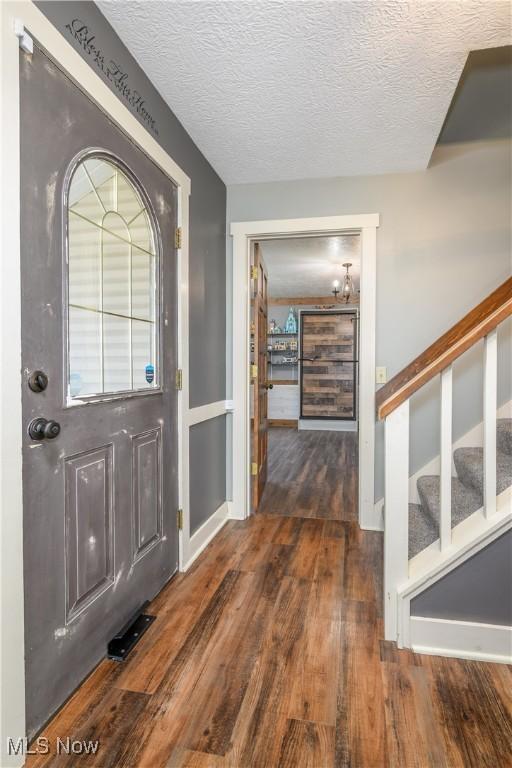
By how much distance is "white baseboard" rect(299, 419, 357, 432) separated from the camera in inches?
305

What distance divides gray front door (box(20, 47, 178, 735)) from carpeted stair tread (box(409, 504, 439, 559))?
1217mm

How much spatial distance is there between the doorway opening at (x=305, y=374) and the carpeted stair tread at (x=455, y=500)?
0.94m

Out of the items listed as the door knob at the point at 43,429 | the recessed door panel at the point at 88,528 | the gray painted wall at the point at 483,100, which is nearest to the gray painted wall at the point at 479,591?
the recessed door panel at the point at 88,528

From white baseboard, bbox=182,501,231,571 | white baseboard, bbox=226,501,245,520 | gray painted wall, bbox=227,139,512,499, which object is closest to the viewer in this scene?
white baseboard, bbox=182,501,231,571

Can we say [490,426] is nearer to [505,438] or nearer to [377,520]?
[505,438]

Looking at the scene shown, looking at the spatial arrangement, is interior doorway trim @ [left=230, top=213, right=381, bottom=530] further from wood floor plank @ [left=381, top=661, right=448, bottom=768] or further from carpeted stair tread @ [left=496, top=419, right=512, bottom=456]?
wood floor plank @ [left=381, top=661, right=448, bottom=768]

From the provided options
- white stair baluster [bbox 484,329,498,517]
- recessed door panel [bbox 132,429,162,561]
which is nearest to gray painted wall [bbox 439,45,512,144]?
white stair baluster [bbox 484,329,498,517]

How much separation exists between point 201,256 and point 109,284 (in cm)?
105

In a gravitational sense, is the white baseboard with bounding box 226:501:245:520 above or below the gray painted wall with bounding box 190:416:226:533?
below

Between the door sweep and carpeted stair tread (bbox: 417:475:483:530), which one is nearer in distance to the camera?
the door sweep

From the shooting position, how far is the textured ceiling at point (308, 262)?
4.71 metres

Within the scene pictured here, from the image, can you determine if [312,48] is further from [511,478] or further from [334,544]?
[334,544]

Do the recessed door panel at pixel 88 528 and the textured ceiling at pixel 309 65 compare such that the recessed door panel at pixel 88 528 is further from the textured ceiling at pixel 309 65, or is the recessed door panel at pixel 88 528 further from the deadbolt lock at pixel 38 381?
the textured ceiling at pixel 309 65

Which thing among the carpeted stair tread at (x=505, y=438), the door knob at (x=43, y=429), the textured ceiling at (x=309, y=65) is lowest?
the carpeted stair tread at (x=505, y=438)
